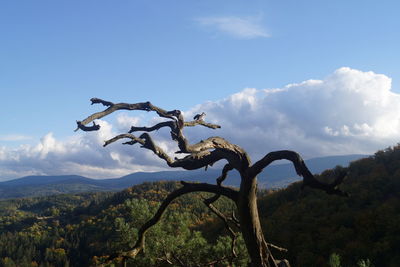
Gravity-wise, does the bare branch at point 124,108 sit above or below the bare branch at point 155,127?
above

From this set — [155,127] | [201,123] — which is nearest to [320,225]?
[201,123]

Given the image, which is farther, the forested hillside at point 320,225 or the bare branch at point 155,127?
the forested hillside at point 320,225

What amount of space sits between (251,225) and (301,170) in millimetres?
1282

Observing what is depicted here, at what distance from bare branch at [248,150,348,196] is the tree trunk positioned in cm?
23

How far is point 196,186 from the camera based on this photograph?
489cm

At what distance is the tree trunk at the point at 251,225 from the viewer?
4680 mm

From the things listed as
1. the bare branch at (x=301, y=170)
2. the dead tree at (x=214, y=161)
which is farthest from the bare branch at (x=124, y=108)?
the bare branch at (x=301, y=170)

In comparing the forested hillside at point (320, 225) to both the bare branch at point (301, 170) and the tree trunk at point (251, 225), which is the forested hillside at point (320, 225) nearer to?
the tree trunk at point (251, 225)

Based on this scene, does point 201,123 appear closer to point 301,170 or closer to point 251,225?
point 251,225

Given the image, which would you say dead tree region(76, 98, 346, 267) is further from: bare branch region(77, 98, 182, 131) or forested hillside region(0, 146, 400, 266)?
forested hillside region(0, 146, 400, 266)

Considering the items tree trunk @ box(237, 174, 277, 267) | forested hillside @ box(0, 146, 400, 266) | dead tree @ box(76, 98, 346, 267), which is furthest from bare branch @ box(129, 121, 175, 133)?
forested hillside @ box(0, 146, 400, 266)

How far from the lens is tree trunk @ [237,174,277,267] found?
4680mm

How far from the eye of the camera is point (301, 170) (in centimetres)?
391

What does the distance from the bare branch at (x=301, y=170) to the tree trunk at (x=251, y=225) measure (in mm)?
228
